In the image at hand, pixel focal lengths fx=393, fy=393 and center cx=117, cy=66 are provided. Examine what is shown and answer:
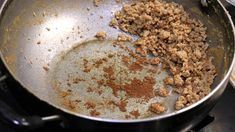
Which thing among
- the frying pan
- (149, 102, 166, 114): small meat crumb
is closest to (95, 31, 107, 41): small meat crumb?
the frying pan

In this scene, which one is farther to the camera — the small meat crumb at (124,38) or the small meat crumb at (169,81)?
the small meat crumb at (124,38)

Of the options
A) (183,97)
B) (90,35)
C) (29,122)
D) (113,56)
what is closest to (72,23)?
(90,35)

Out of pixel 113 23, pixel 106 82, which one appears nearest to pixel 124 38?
pixel 113 23

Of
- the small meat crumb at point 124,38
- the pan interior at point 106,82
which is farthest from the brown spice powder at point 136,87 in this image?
the small meat crumb at point 124,38

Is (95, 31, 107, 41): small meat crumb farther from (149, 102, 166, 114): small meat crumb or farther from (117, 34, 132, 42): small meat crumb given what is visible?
(149, 102, 166, 114): small meat crumb

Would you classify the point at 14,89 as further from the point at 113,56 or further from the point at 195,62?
the point at 195,62

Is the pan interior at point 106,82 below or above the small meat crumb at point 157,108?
below

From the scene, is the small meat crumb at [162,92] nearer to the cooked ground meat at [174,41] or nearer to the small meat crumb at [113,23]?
the cooked ground meat at [174,41]
